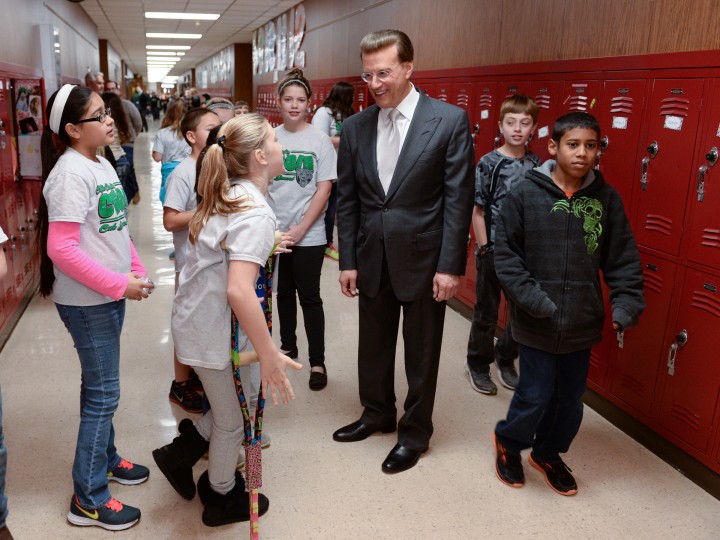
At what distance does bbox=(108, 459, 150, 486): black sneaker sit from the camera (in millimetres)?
2301

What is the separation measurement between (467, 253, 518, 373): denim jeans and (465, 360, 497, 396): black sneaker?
0.07ft

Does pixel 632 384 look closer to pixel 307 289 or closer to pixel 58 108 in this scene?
pixel 307 289

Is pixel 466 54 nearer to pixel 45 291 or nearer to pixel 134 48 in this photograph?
pixel 45 291

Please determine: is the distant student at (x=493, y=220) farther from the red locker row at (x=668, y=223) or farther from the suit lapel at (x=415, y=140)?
the suit lapel at (x=415, y=140)

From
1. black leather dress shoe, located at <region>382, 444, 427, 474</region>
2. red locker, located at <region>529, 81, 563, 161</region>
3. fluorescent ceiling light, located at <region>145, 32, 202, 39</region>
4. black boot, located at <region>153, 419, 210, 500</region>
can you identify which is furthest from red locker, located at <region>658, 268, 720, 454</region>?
fluorescent ceiling light, located at <region>145, 32, 202, 39</region>

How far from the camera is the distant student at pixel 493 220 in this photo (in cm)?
297

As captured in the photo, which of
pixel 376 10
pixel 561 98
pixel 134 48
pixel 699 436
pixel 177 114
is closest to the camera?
pixel 699 436

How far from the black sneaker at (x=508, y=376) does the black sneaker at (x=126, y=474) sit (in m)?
1.84

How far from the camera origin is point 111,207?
6.36 feet

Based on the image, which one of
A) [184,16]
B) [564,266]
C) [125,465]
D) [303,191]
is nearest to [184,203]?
[303,191]

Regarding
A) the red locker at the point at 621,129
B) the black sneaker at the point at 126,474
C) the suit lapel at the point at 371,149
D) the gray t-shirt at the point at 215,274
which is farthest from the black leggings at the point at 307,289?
the red locker at the point at 621,129

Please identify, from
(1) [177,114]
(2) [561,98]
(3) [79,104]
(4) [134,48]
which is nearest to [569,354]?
(2) [561,98]

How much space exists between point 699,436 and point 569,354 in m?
0.71

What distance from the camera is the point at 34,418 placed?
2.76 metres
